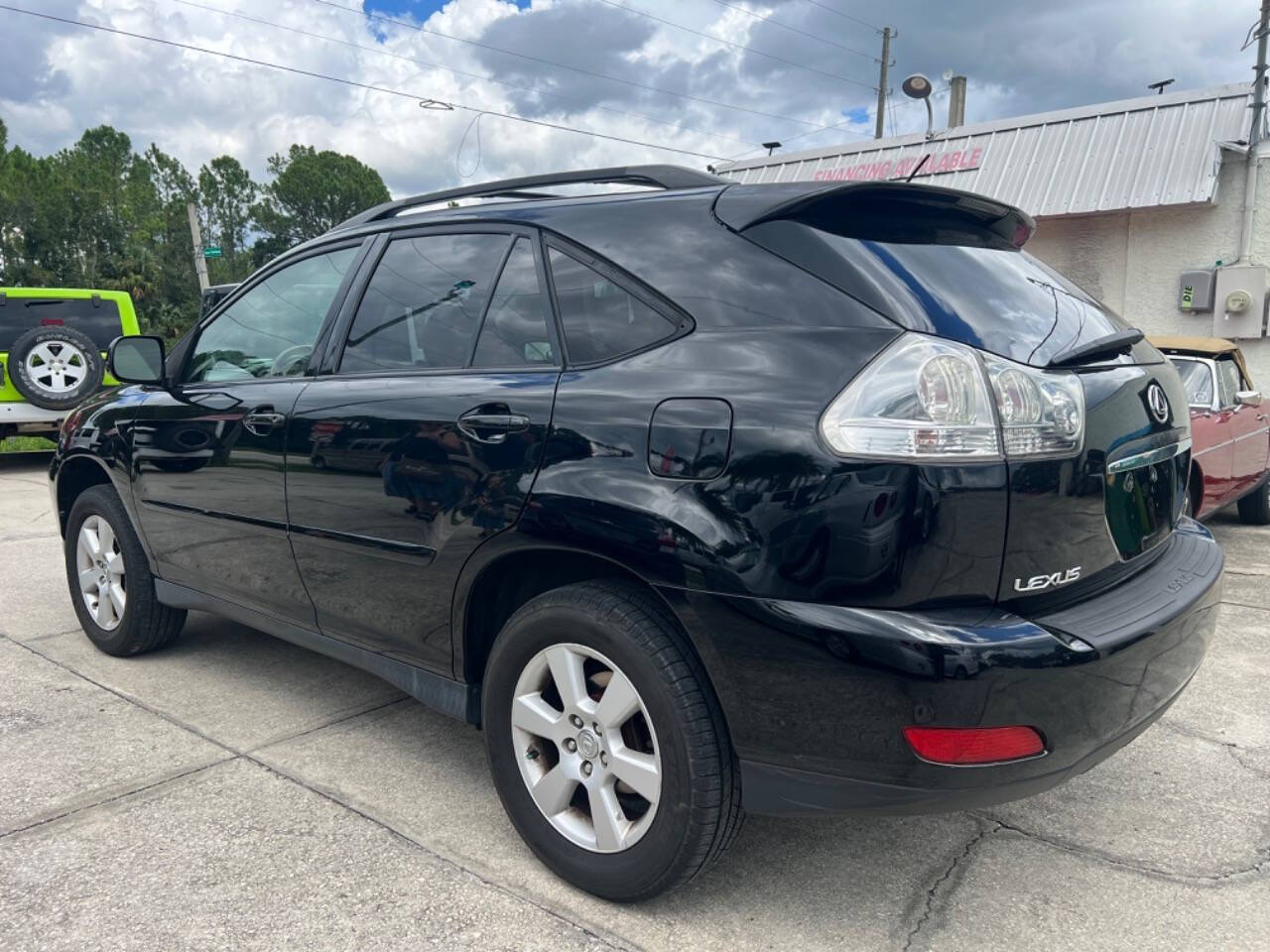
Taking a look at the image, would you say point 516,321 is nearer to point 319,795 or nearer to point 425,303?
point 425,303

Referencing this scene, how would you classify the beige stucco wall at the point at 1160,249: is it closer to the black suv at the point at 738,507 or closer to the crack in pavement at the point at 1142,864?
the crack in pavement at the point at 1142,864

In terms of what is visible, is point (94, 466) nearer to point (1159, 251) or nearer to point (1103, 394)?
point (1103, 394)

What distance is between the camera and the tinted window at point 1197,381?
20.3ft

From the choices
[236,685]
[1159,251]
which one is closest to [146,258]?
[1159,251]

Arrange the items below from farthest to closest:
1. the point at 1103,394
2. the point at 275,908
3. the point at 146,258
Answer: the point at 146,258
the point at 275,908
the point at 1103,394

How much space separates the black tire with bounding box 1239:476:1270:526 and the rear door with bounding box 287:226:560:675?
23.3 ft

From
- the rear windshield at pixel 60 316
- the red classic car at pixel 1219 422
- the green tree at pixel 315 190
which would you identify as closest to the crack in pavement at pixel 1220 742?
the red classic car at pixel 1219 422

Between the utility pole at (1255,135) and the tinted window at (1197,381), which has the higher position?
the utility pole at (1255,135)

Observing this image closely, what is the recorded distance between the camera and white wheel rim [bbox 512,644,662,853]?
2.21m

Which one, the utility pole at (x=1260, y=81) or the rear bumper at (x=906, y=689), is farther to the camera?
the utility pole at (x=1260, y=81)

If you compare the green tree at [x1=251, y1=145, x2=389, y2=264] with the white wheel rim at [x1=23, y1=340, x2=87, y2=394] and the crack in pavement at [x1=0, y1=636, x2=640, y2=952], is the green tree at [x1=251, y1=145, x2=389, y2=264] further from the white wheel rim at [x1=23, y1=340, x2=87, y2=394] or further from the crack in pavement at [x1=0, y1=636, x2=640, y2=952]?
the crack in pavement at [x1=0, y1=636, x2=640, y2=952]

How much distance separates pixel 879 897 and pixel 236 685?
2.59 m

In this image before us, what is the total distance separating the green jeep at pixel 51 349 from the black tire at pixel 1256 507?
10060 mm

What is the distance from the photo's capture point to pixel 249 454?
3205 mm
